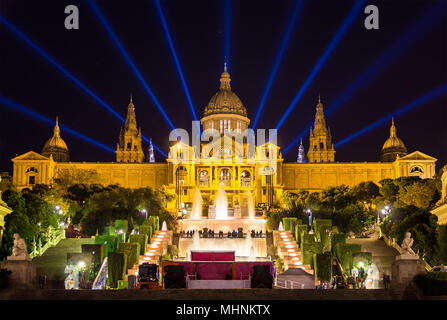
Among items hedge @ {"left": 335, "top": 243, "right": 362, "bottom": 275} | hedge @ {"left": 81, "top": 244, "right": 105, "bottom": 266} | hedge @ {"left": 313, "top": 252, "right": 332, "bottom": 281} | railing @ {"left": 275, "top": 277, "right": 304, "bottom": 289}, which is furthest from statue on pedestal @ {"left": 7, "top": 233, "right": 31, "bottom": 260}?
hedge @ {"left": 335, "top": 243, "right": 362, "bottom": 275}

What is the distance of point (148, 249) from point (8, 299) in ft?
63.7

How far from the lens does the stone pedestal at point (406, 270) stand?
80.9 ft

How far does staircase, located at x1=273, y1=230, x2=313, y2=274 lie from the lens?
3825 centimetres

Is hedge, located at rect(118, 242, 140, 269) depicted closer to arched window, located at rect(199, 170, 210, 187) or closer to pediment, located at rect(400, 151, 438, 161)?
arched window, located at rect(199, 170, 210, 187)

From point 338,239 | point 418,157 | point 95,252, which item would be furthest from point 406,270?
point 418,157

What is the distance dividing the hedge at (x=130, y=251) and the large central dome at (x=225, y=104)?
76215 mm

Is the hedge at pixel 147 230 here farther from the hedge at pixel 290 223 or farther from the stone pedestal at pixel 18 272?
the stone pedestal at pixel 18 272

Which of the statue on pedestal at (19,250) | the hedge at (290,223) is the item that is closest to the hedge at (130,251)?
the statue on pedestal at (19,250)

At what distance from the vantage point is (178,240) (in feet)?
155

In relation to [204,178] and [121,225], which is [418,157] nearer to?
[204,178]

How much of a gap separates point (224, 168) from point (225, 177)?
134 centimetres

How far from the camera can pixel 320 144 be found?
366ft

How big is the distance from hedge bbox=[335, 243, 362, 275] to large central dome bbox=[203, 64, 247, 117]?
77.1 metres
